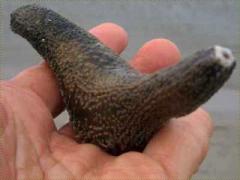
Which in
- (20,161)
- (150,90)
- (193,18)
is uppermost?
(150,90)

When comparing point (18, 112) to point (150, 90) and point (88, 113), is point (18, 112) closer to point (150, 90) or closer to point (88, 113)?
point (88, 113)

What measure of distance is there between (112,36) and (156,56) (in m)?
0.10

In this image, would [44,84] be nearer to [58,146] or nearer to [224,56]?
[58,146]

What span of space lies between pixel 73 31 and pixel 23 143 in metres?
0.21

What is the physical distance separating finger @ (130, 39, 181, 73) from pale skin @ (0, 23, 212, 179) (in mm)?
116

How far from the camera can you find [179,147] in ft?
2.53

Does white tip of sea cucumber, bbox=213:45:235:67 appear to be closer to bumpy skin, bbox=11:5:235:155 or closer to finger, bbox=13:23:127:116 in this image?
bumpy skin, bbox=11:5:235:155

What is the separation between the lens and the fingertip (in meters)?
1.00

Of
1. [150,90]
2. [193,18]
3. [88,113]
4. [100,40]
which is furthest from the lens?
[193,18]

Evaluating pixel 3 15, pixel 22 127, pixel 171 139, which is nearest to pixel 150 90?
pixel 171 139

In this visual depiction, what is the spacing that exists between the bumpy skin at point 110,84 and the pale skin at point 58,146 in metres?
0.03

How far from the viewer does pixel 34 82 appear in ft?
2.94

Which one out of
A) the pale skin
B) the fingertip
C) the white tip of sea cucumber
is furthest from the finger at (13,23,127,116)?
the white tip of sea cucumber

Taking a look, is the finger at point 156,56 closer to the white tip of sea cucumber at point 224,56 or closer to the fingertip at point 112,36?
the fingertip at point 112,36
